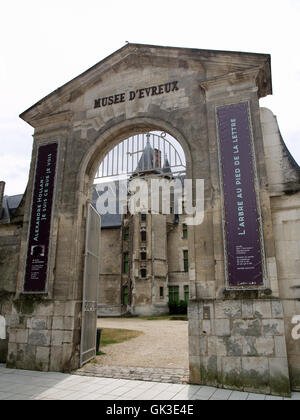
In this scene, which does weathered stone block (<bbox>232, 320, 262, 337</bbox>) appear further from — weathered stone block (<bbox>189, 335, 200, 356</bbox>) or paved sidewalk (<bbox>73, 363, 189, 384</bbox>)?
paved sidewalk (<bbox>73, 363, 189, 384</bbox>)

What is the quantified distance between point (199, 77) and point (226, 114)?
49.8 inches

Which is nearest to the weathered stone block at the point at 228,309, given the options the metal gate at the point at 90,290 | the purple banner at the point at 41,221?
the metal gate at the point at 90,290

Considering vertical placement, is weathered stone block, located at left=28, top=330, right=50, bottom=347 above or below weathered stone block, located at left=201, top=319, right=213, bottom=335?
below

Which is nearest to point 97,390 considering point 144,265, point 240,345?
point 240,345

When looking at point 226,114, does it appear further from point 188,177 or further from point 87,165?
point 87,165

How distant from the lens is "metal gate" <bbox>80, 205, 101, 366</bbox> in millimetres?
7401

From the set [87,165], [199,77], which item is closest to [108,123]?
[87,165]

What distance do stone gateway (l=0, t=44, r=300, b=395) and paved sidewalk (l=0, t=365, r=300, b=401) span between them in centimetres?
42

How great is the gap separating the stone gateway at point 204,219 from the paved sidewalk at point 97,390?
16.7 inches

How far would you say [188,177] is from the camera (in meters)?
6.88

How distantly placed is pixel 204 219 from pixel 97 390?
3.72 m

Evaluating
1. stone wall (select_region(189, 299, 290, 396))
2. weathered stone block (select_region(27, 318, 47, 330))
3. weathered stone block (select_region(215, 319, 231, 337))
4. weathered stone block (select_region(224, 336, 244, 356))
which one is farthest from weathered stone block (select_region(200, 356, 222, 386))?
weathered stone block (select_region(27, 318, 47, 330))

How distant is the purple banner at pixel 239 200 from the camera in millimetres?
5973

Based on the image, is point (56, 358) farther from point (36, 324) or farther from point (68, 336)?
point (36, 324)
